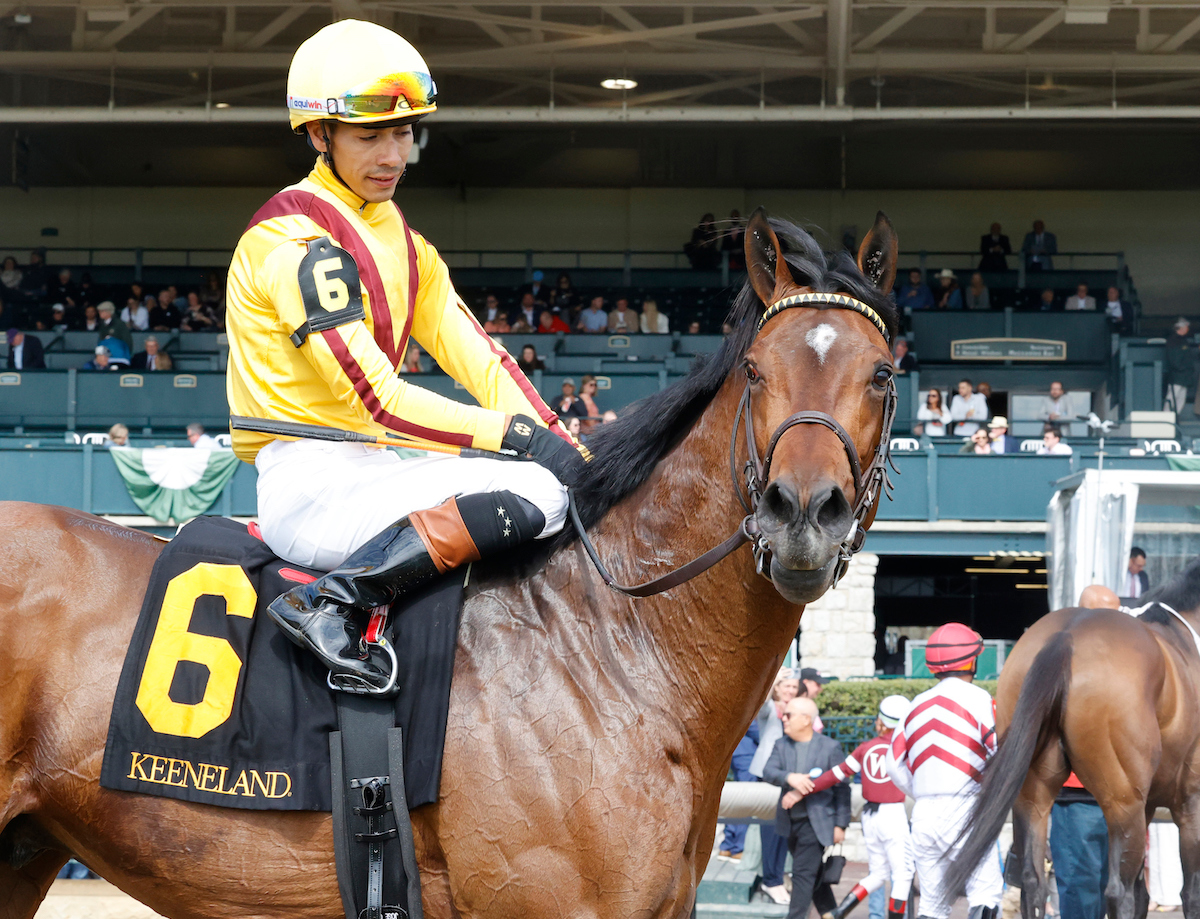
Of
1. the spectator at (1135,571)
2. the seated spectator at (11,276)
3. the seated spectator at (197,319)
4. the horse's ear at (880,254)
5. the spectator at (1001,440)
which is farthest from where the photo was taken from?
the seated spectator at (11,276)

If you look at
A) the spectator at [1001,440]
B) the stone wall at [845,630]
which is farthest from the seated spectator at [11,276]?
the spectator at [1001,440]

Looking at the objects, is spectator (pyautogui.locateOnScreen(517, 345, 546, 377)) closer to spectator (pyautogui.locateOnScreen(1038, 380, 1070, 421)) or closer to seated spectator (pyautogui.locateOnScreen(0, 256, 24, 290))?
spectator (pyautogui.locateOnScreen(1038, 380, 1070, 421))

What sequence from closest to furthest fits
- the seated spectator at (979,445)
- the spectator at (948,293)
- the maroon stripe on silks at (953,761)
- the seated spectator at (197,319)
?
the maroon stripe on silks at (953,761)
the seated spectator at (979,445)
the seated spectator at (197,319)
the spectator at (948,293)

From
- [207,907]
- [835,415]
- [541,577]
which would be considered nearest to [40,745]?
[207,907]

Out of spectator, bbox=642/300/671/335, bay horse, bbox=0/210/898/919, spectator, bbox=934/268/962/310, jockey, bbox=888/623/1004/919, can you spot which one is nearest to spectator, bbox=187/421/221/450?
spectator, bbox=642/300/671/335

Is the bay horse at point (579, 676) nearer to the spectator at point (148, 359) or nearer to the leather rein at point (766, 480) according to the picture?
the leather rein at point (766, 480)

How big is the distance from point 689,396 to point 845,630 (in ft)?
43.0

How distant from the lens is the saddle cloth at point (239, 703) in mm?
2219

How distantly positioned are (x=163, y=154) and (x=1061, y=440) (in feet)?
60.3

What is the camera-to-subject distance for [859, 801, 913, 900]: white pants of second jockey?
6156 millimetres

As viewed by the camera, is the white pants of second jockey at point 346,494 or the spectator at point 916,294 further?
the spectator at point 916,294

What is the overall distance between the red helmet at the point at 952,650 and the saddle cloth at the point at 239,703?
418 cm

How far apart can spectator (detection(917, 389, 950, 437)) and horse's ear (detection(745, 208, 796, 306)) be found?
46.2 feet

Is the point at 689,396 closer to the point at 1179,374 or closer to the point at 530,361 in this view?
the point at 530,361
